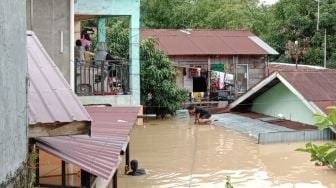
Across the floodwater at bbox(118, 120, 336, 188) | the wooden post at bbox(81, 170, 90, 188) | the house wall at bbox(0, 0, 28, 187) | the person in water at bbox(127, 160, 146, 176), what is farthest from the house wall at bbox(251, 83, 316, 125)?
the house wall at bbox(0, 0, 28, 187)

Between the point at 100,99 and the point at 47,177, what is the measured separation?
189 inches

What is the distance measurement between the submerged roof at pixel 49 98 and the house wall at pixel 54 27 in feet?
14.5

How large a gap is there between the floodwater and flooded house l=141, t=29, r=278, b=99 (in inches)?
238

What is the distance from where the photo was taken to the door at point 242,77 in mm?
27500

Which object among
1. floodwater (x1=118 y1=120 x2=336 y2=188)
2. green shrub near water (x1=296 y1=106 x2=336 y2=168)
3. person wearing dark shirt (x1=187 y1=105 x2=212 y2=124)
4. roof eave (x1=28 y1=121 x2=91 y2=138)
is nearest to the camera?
roof eave (x1=28 y1=121 x2=91 y2=138)

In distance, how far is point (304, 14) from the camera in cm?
3056

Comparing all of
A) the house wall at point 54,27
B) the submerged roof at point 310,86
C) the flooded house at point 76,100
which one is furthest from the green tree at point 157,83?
the house wall at point 54,27

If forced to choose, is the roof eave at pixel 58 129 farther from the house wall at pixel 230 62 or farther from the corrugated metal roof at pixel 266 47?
the corrugated metal roof at pixel 266 47

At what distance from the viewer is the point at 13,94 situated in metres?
4.13

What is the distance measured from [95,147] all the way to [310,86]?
14187 mm

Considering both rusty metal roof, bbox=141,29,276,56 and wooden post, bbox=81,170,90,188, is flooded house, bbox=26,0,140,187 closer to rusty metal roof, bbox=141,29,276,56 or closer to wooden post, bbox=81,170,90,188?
wooden post, bbox=81,170,90,188

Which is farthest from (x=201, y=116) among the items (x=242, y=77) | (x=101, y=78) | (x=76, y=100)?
(x=76, y=100)

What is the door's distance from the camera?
2750cm

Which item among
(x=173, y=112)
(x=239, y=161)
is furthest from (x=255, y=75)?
(x=239, y=161)
